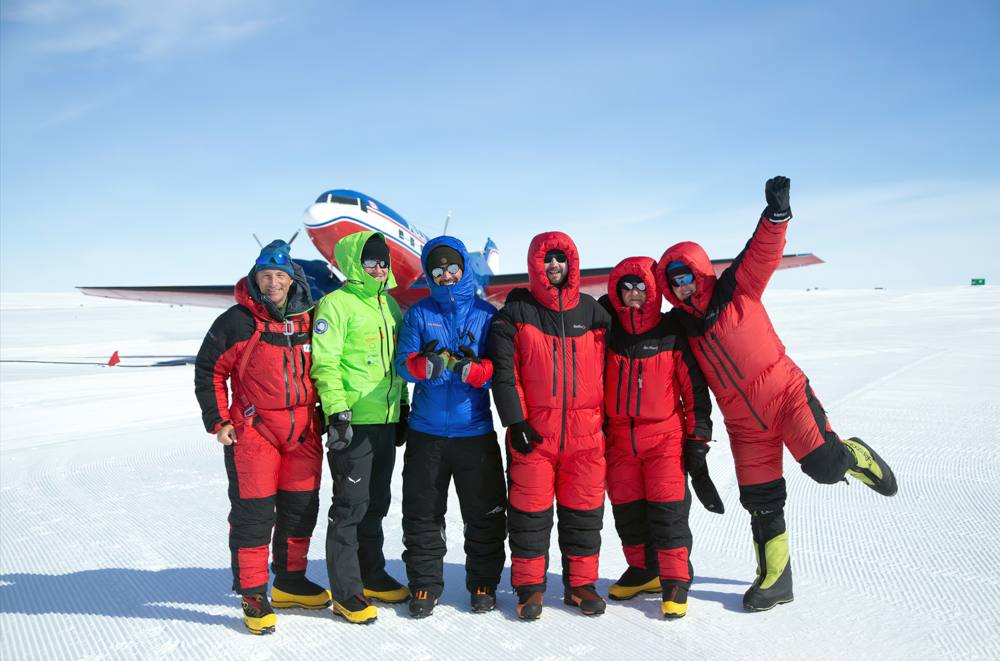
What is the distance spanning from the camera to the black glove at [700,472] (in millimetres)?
2973

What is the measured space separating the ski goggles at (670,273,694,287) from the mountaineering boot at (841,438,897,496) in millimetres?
1170

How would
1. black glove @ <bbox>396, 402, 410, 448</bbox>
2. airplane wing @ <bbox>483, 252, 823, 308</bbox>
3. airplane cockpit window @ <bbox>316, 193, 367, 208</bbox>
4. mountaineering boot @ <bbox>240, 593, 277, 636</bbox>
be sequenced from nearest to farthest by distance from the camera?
mountaineering boot @ <bbox>240, 593, 277, 636</bbox>, black glove @ <bbox>396, 402, 410, 448</bbox>, airplane cockpit window @ <bbox>316, 193, 367, 208</bbox>, airplane wing @ <bbox>483, 252, 823, 308</bbox>

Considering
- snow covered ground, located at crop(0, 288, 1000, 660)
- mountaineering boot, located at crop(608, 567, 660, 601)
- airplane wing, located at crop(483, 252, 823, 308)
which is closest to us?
snow covered ground, located at crop(0, 288, 1000, 660)

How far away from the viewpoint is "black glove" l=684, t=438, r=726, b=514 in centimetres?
297

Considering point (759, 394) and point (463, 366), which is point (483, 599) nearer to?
point (463, 366)

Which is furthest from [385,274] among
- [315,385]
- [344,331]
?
[315,385]

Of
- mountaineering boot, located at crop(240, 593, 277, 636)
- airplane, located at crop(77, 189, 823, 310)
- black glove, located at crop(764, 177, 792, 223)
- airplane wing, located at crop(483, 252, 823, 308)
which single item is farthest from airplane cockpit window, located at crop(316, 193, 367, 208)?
black glove, located at crop(764, 177, 792, 223)

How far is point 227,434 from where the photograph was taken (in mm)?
2820

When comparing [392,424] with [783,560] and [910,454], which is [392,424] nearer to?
[783,560]

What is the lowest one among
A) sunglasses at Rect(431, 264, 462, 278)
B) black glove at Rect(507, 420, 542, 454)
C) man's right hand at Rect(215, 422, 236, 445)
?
black glove at Rect(507, 420, 542, 454)

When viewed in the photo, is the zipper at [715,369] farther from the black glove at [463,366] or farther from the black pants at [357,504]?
the black pants at [357,504]

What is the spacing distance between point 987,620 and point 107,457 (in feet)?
21.6

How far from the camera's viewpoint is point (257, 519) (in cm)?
285

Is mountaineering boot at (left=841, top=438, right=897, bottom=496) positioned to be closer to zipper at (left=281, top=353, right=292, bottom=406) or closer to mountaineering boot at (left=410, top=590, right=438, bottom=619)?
mountaineering boot at (left=410, top=590, right=438, bottom=619)
